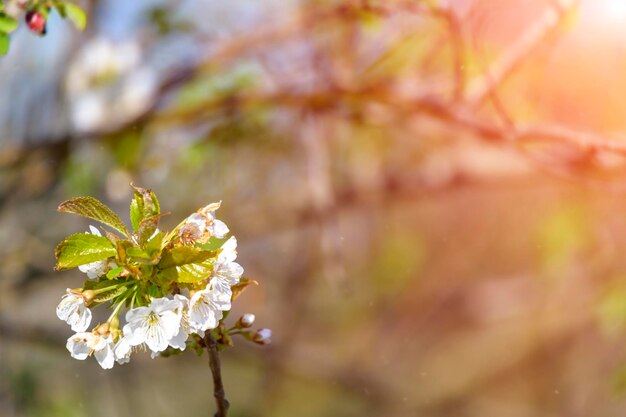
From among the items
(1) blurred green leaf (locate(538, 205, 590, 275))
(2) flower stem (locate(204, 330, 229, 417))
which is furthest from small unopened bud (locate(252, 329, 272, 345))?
(1) blurred green leaf (locate(538, 205, 590, 275))

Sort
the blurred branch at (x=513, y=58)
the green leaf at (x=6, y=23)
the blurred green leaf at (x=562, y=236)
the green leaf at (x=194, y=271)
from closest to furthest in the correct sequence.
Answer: the green leaf at (x=194, y=271)
the green leaf at (x=6, y=23)
the blurred branch at (x=513, y=58)
the blurred green leaf at (x=562, y=236)

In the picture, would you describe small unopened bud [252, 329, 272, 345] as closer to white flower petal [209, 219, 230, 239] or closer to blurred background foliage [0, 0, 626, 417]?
white flower petal [209, 219, 230, 239]

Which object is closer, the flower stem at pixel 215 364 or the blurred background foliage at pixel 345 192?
the flower stem at pixel 215 364

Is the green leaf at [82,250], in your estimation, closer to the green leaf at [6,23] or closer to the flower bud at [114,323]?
the flower bud at [114,323]

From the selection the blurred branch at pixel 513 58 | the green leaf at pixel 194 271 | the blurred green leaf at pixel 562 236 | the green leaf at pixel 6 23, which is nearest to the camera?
the green leaf at pixel 194 271

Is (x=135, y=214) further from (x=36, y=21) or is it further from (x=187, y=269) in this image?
(x=36, y=21)

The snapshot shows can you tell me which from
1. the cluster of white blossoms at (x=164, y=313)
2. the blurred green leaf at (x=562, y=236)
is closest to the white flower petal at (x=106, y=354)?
the cluster of white blossoms at (x=164, y=313)

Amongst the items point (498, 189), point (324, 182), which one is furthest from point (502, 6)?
point (324, 182)

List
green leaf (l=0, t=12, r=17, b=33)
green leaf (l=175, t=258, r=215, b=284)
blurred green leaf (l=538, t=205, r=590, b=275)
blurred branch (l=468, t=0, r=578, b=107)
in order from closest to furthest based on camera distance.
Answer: green leaf (l=175, t=258, r=215, b=284), green leaf (l=0, t=12, r=17, b=33), blurred branch (l=468, t=0, r=578, b=107), blurred green leaf (l=538, t=205, r=590, b=275)

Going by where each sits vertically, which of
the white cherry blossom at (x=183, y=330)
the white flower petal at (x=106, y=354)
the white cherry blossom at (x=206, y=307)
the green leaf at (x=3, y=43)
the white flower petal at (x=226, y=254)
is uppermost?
the green leaf at (x=3, y=43)
